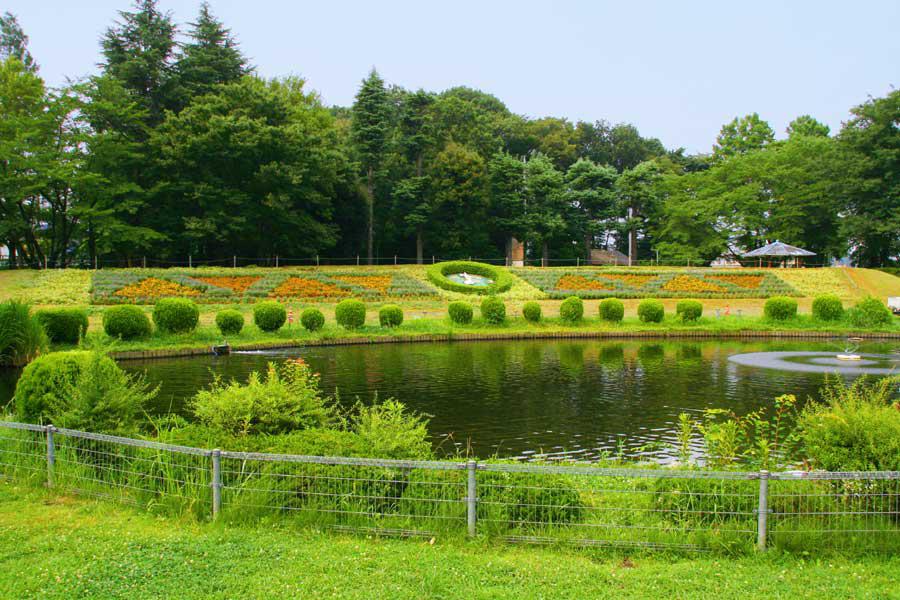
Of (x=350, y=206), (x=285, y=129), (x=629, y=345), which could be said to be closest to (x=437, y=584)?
(x=629, y=345)

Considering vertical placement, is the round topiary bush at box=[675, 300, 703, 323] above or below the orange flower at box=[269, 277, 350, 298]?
below

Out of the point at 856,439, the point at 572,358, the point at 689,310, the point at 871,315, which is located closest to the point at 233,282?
the point at 572,358

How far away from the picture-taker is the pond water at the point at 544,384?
32.9 ft

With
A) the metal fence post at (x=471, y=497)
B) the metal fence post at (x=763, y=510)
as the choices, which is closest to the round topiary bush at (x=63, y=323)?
the metal fence post at (x=471, y=497)

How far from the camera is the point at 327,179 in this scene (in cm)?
4050

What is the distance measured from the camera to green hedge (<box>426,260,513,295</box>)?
33.4 meters

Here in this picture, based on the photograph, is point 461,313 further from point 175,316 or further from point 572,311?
point 175,316

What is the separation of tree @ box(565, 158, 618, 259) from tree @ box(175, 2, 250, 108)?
23.2 metres

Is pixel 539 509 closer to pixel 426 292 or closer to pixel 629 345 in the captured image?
pixel 629 345

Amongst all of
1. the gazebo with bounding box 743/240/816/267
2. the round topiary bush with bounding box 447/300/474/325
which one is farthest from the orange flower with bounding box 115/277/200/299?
the gazebo with bounding box 743/240/816/267

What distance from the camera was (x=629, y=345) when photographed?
2184cm

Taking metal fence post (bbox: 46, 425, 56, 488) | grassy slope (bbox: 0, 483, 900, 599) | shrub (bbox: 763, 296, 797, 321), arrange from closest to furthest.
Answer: grassy slope (bbox: 0, 483, 900, 599) < metal fence post (bbox: 46, 425, 56, 488) < shrub (bbox: 763, 296, 797, 321)

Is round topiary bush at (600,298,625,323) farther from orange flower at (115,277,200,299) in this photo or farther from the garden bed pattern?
orange flower at (115,277,200,299)

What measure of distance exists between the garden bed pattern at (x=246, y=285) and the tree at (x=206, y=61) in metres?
12.9
